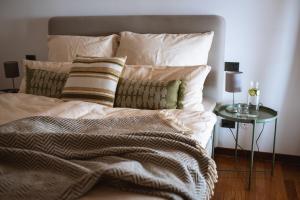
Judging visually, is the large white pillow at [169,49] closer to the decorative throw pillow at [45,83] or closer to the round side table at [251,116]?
the round side table at [251,116]

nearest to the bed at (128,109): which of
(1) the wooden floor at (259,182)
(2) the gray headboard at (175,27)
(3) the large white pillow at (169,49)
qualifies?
(2) the gray headboard at (175,27)

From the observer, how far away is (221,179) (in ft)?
7.69

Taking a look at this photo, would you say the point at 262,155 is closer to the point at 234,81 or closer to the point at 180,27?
the point at 234,81

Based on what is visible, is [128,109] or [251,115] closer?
[128,109]

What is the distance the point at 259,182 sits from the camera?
230cm

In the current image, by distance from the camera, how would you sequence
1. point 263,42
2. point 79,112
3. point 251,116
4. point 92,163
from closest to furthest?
point 92,163
point 79,112
point 251,116
point 263,42

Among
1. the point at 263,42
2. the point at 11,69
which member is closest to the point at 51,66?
the point at 11,69

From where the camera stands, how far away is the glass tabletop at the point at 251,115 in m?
2.07

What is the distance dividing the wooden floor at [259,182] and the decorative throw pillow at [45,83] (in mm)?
1304

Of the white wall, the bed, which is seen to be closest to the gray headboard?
the bed

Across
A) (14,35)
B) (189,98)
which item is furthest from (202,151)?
(14,35)

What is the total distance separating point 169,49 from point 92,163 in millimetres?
1255

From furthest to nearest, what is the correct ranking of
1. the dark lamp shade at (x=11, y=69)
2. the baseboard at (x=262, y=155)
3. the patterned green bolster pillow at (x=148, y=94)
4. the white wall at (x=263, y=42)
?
the dark lamp shade at (x=11, y=69)
the baseboard at (x=262, y=155)
the white wall at (x=263, y=42)
the patterned green bolster pillow at (x=148, y=94)

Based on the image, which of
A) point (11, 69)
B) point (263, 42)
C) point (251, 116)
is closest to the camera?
point (251, 116)
